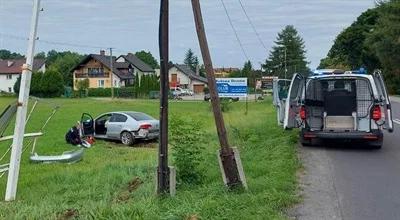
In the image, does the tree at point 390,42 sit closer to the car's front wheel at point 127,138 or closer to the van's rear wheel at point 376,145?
the car's front wheel at point 127,138

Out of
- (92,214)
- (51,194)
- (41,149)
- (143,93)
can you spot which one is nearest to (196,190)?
(92,214)

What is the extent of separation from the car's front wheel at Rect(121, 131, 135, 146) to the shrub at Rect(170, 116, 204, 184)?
13.3m

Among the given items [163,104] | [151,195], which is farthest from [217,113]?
[151,195]

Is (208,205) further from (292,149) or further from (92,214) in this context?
(292,149)

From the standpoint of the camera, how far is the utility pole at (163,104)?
7445mm

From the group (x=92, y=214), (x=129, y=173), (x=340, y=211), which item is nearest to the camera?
(x=92, y=214)

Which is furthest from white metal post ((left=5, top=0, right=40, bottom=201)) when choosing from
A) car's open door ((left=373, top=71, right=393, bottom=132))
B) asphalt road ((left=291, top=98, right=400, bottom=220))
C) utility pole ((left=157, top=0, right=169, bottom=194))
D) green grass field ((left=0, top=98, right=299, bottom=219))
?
car's open door ((left=373, top=71, right=393, bottom=132))

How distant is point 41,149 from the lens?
19984 mm

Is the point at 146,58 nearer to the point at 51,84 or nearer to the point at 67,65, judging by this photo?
the point at 67,65

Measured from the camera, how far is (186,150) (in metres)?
8.88

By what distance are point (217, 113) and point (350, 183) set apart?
2748 mm

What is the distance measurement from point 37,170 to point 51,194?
15.7 feet

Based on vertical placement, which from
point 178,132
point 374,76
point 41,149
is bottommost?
point 41,149

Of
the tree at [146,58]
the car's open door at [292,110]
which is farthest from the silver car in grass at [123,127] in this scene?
the tree at [146,58]
